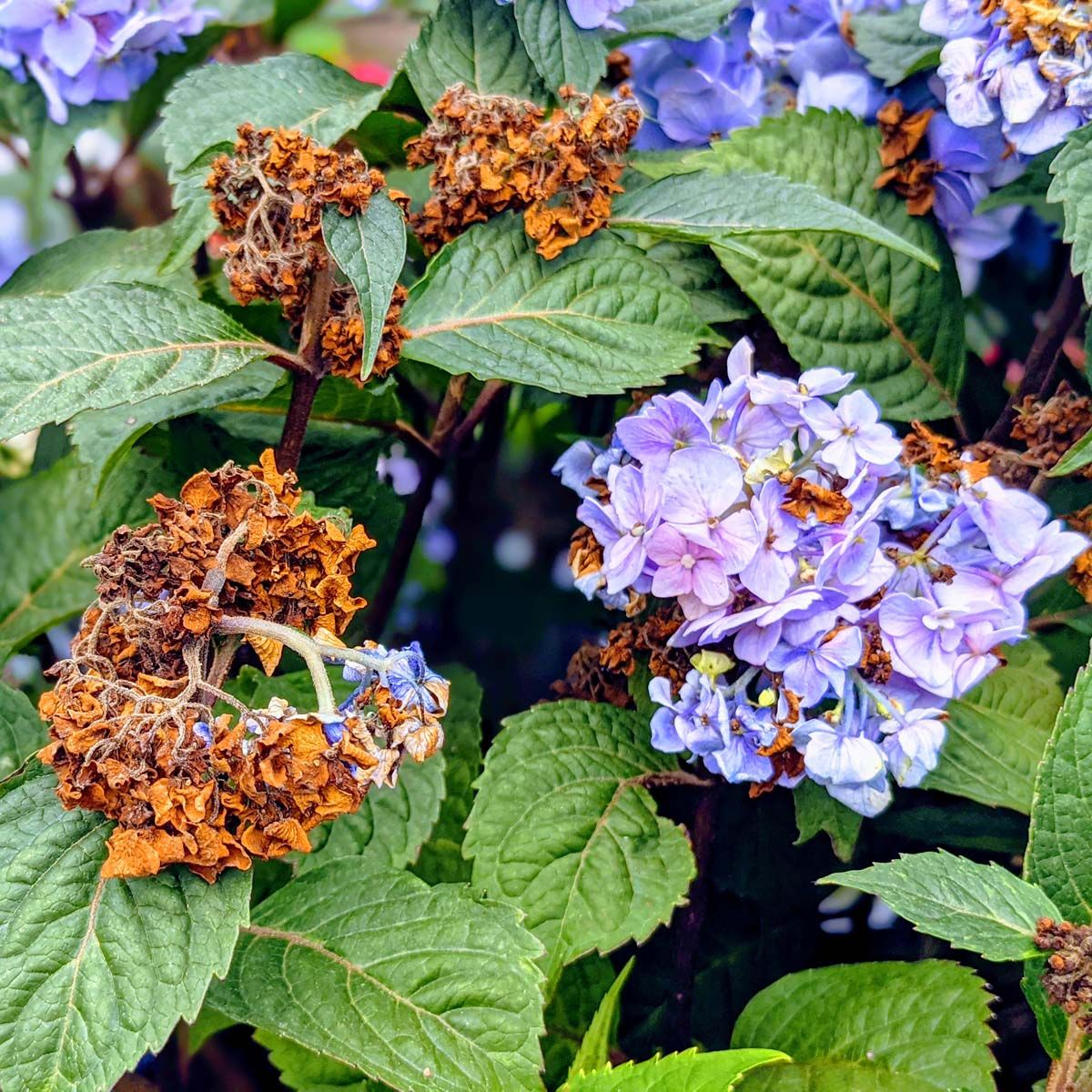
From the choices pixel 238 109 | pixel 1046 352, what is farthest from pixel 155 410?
pixel 1046 352

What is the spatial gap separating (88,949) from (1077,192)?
2.72 ft

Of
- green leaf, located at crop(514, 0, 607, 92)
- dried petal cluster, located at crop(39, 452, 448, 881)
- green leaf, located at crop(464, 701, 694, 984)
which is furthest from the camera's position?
green leaf, located at crop(514, 0, 607, 92)

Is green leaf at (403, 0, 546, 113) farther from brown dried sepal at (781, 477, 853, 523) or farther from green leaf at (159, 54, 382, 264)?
brown dried sepal at (781, 477, 853, 523)

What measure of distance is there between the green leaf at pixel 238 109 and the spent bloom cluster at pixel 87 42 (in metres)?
0.23

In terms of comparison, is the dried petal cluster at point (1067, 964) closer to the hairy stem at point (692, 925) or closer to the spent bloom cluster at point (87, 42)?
the hairy stem at point (692, 925)

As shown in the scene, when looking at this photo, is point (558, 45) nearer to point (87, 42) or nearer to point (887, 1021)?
A: point (87, 42)

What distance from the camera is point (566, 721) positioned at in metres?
0.98

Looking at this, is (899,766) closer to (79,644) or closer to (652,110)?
(79,644)

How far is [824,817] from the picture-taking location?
3.00ft

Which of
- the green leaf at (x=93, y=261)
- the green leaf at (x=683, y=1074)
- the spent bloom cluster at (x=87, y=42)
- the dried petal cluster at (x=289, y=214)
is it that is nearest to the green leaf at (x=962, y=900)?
the green leaf at (x=683, y=1074)

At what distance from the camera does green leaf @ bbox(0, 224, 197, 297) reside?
43.0 inches

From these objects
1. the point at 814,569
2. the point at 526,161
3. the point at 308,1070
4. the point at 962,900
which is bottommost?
the point at 308,1070

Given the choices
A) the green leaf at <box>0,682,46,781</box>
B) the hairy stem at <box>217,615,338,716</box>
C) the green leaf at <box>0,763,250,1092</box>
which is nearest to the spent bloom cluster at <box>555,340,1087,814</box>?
the hairy stem at <box>217,615,338,716</box>

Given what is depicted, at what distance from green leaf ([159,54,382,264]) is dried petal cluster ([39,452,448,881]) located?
24 cm
